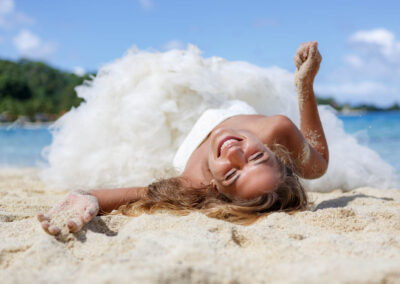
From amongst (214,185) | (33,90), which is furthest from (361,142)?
(33,90)

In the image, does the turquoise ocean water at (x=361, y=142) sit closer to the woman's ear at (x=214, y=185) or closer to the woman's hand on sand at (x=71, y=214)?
the woman's ear at (x=214, y=185)

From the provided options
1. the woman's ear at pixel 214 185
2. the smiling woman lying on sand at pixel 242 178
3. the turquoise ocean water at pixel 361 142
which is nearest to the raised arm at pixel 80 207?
the smiling woman lying on sand at pixel 242 178

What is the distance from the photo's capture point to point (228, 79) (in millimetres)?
4438

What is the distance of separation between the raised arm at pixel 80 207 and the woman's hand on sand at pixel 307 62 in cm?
149

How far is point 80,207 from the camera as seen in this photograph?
2.11 m

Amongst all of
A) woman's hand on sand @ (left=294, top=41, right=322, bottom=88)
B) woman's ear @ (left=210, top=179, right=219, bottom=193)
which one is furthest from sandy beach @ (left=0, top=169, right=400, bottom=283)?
woman's hand on sand @ (left=294, top=41, right=322, bottom=88)

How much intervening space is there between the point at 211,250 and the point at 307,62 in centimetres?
194

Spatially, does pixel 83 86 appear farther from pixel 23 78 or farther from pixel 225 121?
pixel 23 78

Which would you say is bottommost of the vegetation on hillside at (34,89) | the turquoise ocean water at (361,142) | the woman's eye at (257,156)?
the turquoise ocean water at (361,142)

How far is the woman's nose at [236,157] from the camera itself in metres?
2.30

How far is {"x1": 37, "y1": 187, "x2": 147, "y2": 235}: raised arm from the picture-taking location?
1.82 metres

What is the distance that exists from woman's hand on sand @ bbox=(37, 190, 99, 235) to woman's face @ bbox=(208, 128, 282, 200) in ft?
2.58

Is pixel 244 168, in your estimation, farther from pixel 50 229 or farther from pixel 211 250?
pixel 50 229

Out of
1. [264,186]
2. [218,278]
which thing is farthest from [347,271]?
[264,186]
